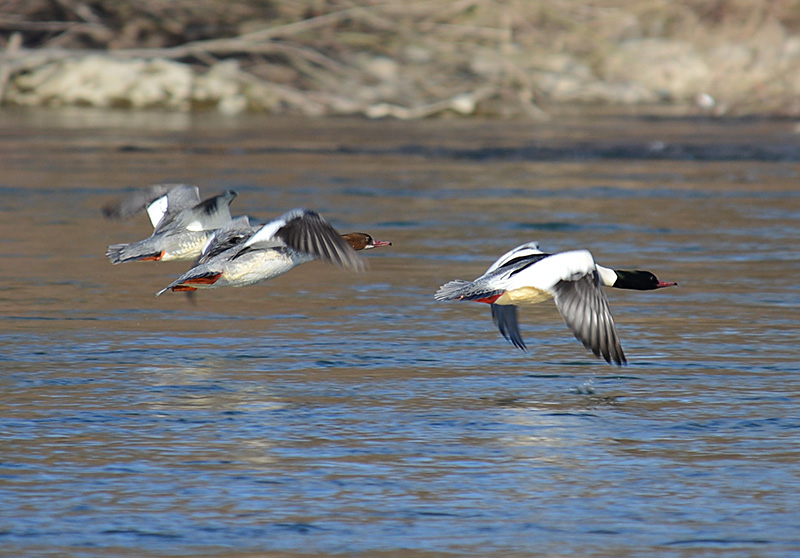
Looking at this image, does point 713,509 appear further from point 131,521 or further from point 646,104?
point 646,104

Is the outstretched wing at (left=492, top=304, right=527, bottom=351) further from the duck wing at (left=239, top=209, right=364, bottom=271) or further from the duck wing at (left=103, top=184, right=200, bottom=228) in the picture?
the duck wing at (left=103, top=184, right=200, bottom=228)

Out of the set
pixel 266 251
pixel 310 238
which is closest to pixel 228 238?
pixel 266 251

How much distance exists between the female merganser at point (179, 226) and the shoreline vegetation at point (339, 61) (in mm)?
15749

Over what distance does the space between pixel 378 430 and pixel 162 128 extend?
60.5 feet

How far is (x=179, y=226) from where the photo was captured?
29.4ft

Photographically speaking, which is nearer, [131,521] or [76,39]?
[131,521]

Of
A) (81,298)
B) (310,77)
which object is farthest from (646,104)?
(81,298)

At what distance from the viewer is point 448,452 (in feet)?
19.4

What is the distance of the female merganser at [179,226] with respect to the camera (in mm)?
8695

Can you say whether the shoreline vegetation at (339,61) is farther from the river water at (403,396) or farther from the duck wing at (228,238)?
the duck wing at (228,238)

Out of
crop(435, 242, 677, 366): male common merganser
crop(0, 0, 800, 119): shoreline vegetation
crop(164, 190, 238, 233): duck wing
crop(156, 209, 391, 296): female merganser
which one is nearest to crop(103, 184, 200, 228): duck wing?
crop(164, 190, 238, 233): duck wing

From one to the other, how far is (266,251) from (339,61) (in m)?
21.0

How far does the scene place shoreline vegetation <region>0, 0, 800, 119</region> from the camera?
87.9ft

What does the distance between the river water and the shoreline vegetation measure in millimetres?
12225
